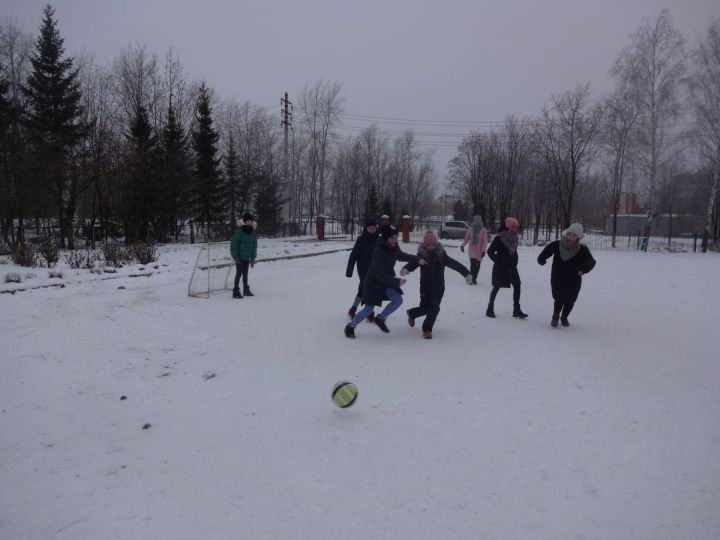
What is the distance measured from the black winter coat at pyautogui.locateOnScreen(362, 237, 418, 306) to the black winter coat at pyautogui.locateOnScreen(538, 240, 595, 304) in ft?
9.24

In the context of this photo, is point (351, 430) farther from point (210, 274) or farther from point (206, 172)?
point (206, 172)

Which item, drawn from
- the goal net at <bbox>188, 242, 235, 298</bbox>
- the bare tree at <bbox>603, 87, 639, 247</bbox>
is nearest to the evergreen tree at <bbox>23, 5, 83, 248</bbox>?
the goal net at <bbox>188, 242, 235, 298</bbox>

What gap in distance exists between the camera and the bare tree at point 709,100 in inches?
1069

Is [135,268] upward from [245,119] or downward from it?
downward

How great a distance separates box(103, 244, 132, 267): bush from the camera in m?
14.1

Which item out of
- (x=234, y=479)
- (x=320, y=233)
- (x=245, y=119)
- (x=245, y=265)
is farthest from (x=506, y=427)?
(x=245, y=119)

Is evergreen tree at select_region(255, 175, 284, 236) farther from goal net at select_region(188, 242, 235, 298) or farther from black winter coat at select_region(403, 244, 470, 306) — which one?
black winter coat at select_region(403, 244, 470, 306)

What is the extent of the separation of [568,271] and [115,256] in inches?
512

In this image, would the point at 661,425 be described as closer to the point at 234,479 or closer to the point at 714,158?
the point at 234,479

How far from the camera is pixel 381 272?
23.5ft

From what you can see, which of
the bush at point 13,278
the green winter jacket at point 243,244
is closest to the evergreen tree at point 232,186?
the bush at point 13,278

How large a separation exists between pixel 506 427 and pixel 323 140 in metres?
48.9

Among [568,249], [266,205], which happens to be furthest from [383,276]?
[266,205]

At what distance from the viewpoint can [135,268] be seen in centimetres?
1374
